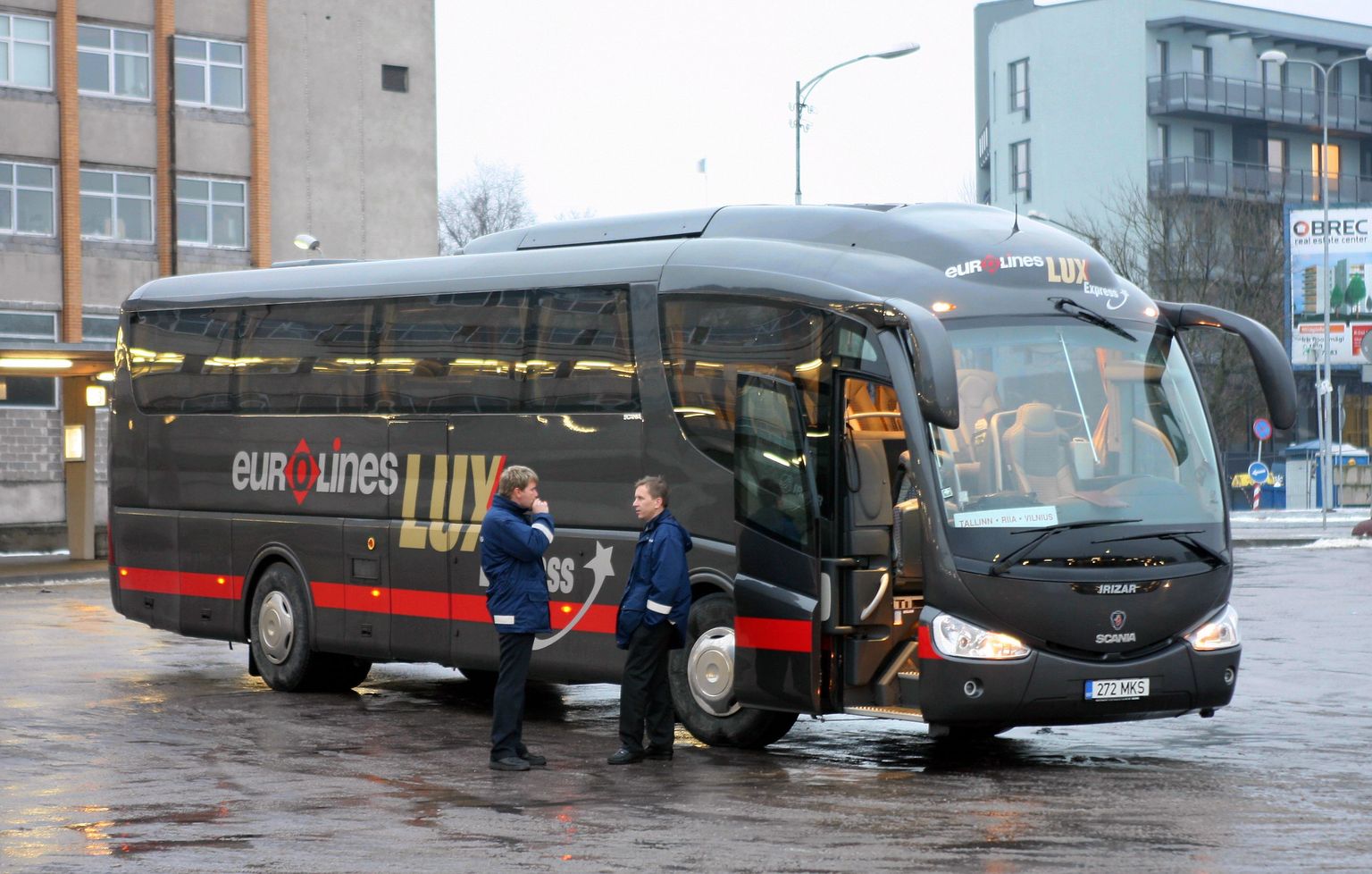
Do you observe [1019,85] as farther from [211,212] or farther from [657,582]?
[657,582]

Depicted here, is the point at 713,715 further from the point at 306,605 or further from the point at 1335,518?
the point at 1335,518

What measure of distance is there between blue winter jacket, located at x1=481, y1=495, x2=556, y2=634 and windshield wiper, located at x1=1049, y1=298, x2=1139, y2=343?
127 inches

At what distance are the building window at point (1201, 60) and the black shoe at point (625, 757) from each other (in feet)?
224

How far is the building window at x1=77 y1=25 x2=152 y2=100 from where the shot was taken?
158 feet

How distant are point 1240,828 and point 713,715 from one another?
13.3 feet

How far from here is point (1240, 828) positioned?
30.6ft

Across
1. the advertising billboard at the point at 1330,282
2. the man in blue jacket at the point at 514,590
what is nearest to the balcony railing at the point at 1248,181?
the advertising billboard at the point at 1330,282

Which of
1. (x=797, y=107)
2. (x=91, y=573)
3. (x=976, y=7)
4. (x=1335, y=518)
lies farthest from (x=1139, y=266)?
(x=91, y=573)

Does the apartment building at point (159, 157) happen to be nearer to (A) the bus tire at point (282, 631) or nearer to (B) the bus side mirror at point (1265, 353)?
(A) the bus tire at point (282, 631)

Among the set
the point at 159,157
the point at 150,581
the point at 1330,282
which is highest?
the point at 159,157

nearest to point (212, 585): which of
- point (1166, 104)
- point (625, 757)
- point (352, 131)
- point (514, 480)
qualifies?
point (514, 480)

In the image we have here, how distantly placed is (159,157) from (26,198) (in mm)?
3522

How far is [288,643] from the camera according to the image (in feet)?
53.0

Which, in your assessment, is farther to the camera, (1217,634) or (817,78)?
(817,78)
